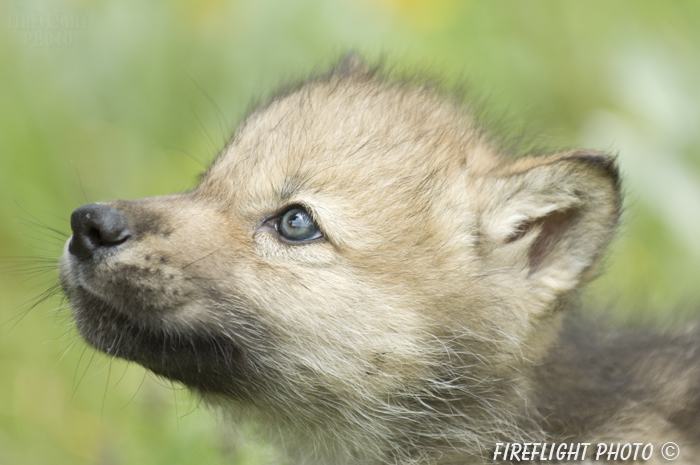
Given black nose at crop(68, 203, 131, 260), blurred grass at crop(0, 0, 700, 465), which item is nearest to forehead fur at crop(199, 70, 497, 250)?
black nose at crop(68, 203, 131, 260)

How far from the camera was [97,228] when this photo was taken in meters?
3.19

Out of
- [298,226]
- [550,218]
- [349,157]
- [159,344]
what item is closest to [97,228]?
[159,344]

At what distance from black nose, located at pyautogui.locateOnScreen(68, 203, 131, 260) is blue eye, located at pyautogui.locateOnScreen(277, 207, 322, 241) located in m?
0.65

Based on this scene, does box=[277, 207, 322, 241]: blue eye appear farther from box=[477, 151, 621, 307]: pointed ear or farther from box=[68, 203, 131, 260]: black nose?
box=[477, 151, 621, 307]: pointed ear

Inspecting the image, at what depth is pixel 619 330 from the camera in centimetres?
438

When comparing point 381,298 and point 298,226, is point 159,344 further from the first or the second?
point 381,298

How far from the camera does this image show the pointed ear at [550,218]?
336cm

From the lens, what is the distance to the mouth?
3209 millimetres

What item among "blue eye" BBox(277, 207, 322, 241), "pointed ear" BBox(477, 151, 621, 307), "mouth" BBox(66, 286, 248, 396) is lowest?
"mouth" BBox(66, 286, 248, 396)

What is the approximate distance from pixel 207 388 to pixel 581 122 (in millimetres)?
5011

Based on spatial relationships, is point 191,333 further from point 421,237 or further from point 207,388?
point 421,237

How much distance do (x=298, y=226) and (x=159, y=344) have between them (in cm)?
75

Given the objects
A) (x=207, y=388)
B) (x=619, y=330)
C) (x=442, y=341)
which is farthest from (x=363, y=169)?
(x=619, y=330)

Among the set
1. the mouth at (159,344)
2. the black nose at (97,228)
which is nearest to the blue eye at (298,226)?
the mouth at (159,344)
